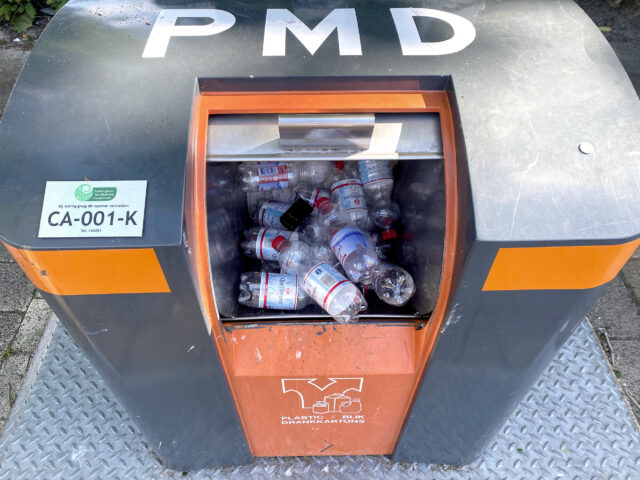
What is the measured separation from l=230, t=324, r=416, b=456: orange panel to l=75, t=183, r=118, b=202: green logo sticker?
1.66 feet

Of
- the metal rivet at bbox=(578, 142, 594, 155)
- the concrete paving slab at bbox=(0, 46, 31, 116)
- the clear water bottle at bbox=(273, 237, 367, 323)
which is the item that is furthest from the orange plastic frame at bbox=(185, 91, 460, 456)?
the concrete paving slab at bbox=(0, 46, 31, 116)

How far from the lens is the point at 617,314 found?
2359mm

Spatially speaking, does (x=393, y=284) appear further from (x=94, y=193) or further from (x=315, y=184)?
(x=94, y=193)

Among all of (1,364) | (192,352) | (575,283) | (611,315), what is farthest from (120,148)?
(611,315)

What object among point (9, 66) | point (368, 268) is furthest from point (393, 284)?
point (9, 66)

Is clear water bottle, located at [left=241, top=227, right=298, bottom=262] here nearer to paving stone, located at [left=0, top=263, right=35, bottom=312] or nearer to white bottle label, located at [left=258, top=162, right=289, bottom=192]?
white bottle label, located at [left=258, top=162, right=289, bottom=192]

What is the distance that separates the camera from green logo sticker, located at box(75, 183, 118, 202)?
93cm

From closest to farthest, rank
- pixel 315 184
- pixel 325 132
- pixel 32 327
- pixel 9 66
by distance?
pixel 325 132
pixel 315 184
pixel 32 327
pixel 9 66

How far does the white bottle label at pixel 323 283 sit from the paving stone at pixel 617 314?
1.69 metres

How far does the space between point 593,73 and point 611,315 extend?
1753 millimetres

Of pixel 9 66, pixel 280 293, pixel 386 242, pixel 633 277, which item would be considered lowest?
pixel 633 277

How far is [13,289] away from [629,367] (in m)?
3.19

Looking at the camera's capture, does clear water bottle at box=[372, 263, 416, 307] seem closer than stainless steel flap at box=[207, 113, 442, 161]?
No

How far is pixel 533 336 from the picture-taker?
46.3 inches
